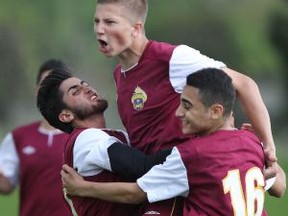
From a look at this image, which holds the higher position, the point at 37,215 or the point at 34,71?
the point at 37,215

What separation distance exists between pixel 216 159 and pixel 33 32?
17044 millimetres

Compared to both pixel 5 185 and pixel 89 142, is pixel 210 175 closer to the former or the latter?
pixel 89 142

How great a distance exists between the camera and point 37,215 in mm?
7957

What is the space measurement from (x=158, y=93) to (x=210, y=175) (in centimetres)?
67

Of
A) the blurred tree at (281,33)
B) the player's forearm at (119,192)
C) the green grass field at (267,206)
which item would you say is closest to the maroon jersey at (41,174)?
the player's forearm at (119,192)

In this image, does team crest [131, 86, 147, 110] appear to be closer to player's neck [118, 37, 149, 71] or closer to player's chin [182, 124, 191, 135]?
player's neck [118, 37, 149, 71]

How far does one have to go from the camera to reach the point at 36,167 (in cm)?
802

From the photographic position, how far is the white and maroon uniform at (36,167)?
7.96 m

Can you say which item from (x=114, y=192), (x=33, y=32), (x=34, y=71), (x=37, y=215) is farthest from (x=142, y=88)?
(x=33, y=32)

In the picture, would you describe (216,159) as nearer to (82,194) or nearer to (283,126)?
(82,194)

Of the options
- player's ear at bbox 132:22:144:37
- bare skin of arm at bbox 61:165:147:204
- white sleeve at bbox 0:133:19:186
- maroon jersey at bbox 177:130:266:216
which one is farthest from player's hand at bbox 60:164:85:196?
white sleeve at bbox 0:133:19:186

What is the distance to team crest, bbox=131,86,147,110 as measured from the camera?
5.83 meters

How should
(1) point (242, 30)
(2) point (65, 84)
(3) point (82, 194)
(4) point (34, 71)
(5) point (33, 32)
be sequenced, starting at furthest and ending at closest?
1. (1) point (242, 30)
2. (5) point (33, 32)
3. (4) point (34, 71)
4. (2) point (65, 84)
5. (3) point (82, 194)

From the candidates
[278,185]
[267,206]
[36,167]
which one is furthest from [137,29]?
[267,206]
